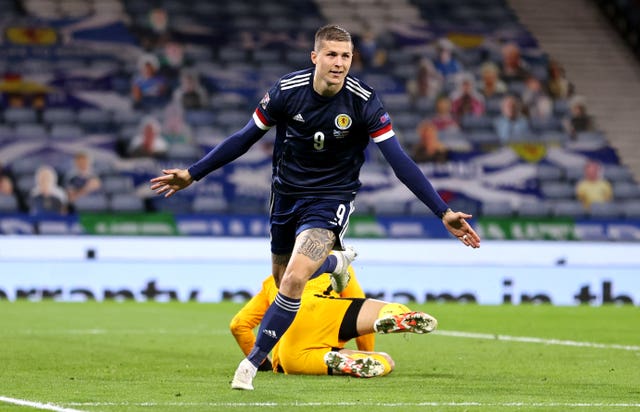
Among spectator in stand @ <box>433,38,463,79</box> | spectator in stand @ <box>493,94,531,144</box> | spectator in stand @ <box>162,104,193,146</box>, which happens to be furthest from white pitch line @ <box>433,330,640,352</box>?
spectator in stand @ <box>433,38,463,79</box>

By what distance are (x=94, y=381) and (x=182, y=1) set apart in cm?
2245

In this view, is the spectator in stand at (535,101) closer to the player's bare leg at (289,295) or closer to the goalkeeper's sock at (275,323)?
the player's bare leg at (289,295)

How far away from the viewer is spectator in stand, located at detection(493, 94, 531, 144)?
2628 cm

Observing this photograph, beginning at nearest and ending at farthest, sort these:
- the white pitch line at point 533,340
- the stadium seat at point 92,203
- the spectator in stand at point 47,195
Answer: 1. the white pitch line at point 533,340
2. the spectator in stand at point 47,195
3. the stadium seat at point 92,203

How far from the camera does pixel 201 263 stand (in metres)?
18.9

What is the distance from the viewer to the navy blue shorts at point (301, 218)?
7.77 metres

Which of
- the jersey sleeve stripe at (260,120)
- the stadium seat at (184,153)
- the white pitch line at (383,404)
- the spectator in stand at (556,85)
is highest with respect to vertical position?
the jersey sleeve stripe at (260,120)

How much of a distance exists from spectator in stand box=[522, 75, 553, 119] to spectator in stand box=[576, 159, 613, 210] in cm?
291

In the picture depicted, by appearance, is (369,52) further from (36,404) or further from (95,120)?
(36,404)

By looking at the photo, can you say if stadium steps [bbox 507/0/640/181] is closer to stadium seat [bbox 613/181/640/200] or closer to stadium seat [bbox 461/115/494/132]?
stadium seat [bbox 613/181/640/200]

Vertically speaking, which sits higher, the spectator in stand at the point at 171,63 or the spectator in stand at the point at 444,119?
the spectator in stand at the point at 171,63

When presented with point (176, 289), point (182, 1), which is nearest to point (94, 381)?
point (176, 289)

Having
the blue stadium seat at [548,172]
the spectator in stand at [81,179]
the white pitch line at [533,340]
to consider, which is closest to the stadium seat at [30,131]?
the spectator in stand at [81,179]

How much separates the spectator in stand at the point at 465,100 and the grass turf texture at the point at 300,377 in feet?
38.1
